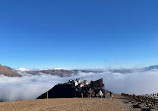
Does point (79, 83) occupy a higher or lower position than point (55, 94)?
higher

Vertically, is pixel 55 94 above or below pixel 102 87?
below

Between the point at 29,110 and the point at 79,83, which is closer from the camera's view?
the point at 29,110

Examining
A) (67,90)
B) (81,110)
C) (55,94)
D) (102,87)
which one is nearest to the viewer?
(81,110)

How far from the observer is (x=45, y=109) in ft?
97.3

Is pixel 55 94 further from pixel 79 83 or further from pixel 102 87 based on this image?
pixel 102 87

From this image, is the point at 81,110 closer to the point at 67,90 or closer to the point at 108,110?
the point at 108,110

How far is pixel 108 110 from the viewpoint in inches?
1138

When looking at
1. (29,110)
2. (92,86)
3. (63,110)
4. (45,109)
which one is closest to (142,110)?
(63,110)

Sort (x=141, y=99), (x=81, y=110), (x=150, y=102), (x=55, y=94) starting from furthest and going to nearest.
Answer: (x=55, y=94)
(x=141, y=99)
(x=150, y=102)
(x=81, y=110)

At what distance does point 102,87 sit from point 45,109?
121 ft

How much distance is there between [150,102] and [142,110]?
28.1ft

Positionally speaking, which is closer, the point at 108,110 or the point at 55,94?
the point at 108,110

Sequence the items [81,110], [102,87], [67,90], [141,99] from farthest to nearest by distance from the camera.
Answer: [67,90], [102,87], [141,99], [81,110]

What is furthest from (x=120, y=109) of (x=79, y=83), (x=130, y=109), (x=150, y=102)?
(x=79, y=83)
